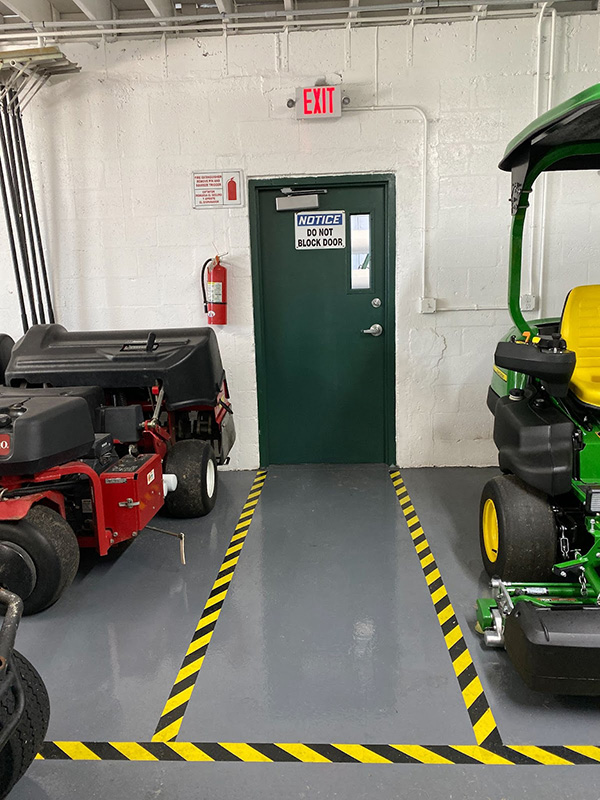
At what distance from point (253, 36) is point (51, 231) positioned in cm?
218

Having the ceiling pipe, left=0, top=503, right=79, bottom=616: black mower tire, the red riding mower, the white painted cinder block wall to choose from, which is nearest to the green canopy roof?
the white painted cinder block wall

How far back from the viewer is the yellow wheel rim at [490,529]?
10.8ft

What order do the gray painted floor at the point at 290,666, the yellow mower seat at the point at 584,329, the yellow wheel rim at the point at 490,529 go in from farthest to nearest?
the yellow wheel rim at the point at 490,529 → the yellow mower seat at the point at 584,329 → the gray painted floor at the point at 290,666

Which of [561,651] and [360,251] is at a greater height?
[360,251]

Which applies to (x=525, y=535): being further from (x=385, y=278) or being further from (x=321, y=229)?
(x=321, y=229)

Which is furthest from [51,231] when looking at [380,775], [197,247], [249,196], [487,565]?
[380,775]

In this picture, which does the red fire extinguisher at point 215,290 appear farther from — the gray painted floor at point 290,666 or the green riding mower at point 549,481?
the green riding mower at point 549,481

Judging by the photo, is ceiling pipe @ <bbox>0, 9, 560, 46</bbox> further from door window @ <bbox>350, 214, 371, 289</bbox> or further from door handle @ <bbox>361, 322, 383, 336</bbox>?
door handle @ <bbox>361, 322, 383, 336</bbox>

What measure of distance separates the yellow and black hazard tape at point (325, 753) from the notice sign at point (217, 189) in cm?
390

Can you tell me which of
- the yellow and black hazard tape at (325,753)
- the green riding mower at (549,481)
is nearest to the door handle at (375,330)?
the green riding mower at (549,481)

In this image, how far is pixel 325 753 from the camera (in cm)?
215

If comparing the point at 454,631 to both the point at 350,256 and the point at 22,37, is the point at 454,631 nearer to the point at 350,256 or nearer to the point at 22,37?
the point at 350,256

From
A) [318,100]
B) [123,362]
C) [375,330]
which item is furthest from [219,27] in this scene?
[123,362]

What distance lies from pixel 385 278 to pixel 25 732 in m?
4.06
